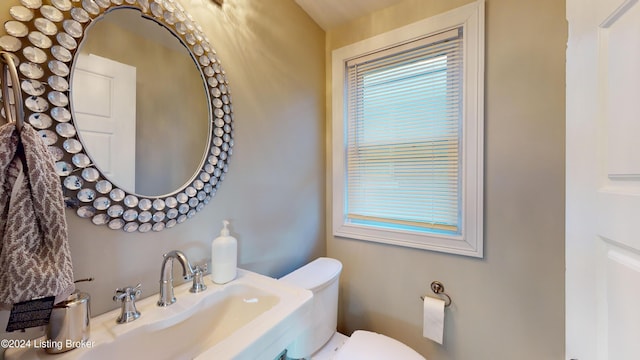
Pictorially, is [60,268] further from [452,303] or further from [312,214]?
[452,303]

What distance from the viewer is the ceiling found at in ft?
4.84

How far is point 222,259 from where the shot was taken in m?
0.93

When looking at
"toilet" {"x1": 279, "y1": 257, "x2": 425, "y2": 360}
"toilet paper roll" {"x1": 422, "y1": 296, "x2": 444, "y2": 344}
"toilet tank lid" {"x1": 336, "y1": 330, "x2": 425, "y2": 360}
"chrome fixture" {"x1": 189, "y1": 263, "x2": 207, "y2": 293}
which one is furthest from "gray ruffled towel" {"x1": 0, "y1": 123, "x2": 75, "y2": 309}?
"toilet paper roll" {"x1": 422, "y1": 296, "x2": 444, "y2": 344}

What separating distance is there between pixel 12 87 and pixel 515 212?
1825 mm

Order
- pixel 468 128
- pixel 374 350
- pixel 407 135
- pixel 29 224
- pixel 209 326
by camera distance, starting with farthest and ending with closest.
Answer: pixel 407 135 < pixel 468 128 < pixel 374 350 < pixel 209 326 < pixel 29 224

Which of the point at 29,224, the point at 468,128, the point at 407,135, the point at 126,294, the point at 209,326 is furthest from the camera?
the point at 407,135

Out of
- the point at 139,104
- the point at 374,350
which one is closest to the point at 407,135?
the point at 374,350

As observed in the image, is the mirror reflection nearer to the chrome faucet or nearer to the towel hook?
the towel hook

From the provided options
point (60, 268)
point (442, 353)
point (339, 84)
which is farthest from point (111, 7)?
point (442, 353)

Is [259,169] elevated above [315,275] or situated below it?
above

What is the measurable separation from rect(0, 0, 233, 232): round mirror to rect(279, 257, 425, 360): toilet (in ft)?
2.23

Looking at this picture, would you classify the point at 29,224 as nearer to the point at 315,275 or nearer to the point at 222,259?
the point at 222,259

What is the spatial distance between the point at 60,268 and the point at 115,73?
0.59 meters
